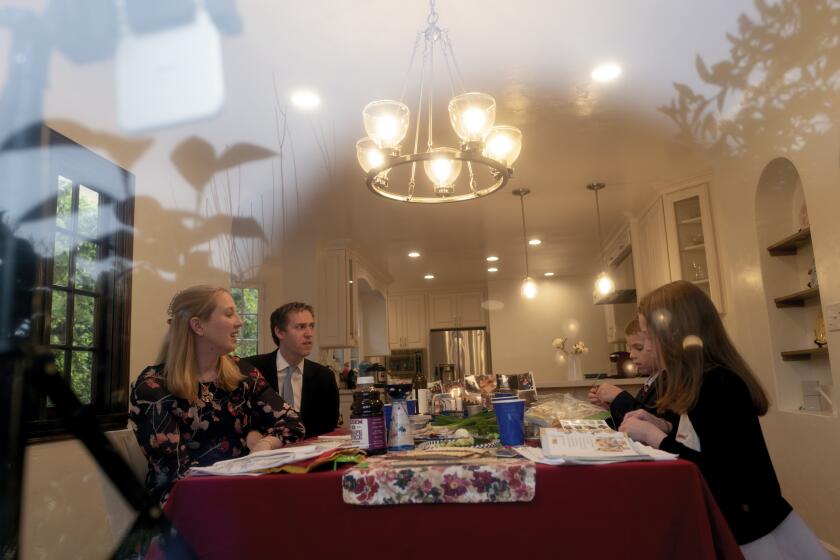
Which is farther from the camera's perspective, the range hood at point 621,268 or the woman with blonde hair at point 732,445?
the range hood at point 621,268

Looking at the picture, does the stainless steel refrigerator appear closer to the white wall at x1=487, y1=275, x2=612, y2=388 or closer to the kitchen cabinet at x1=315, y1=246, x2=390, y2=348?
the white wall at x1=487, y1=275, x2=612, y2=388

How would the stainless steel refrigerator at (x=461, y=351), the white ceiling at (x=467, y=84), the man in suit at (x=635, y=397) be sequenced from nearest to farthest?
the man in suit at (x=635, y=397) → the white ceiling at (x=467, y=84) → the stainless steel refrigerator at (x=461, y=351)

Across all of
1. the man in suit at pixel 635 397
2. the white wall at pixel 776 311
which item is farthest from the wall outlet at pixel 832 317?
the man in suit at pixel 635 397

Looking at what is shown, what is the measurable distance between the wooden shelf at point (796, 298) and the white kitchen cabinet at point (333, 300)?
78.0 inches

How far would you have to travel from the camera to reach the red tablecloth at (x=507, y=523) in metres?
0.60

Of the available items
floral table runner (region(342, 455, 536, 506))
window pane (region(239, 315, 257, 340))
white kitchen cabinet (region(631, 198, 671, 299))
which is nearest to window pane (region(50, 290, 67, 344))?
floral table runner (region(342, 455, 536, 506))

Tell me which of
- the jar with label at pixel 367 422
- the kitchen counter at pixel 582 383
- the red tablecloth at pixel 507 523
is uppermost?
the jar with label at pixel 367 422

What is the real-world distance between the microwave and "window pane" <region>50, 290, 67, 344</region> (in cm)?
449

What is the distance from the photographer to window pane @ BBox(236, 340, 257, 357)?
147 cm

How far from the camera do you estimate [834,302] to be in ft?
5.25

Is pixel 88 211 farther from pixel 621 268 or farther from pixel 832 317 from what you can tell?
pixel 621 268

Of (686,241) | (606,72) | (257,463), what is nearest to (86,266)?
(257,463)

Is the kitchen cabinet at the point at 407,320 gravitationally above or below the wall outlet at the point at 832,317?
above

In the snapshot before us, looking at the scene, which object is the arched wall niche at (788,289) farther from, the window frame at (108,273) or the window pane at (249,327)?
the window frame at (108,273)
